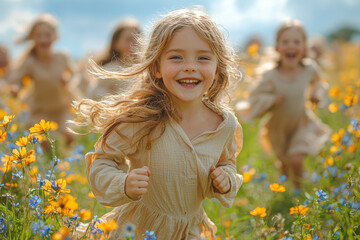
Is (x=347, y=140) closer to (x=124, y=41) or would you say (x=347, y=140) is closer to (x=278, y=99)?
(x=278, y=99)

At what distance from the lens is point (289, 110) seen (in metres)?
4.61

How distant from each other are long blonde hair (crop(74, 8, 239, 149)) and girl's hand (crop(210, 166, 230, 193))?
13.5 inches

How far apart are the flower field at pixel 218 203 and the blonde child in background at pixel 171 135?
0.70 ft

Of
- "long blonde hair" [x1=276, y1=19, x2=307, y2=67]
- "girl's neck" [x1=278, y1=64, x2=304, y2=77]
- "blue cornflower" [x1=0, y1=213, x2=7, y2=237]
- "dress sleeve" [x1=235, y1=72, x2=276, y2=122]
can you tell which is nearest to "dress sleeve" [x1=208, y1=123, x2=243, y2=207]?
"blue cornflower" [x1=0, y1=213, x2=7, y2=237]

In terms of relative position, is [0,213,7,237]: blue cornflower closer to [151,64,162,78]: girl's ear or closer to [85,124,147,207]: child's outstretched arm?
[85,124,147,207]: child's outstretched arm

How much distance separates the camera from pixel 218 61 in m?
2.29

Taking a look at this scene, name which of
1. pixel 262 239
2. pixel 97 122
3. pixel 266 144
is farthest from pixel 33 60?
pixel 262 239

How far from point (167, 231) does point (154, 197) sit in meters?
0.19

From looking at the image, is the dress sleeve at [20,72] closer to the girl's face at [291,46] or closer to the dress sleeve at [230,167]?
the girl's face at [291,46]

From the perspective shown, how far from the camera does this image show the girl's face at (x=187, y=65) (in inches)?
82.8

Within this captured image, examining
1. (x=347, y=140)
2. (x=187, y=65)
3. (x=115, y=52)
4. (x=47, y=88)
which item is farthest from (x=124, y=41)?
(x=187, y=65)

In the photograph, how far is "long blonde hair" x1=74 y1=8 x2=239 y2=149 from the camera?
6.97 ft

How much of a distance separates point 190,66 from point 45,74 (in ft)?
14.4

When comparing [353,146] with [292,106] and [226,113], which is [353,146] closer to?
[226,113]
